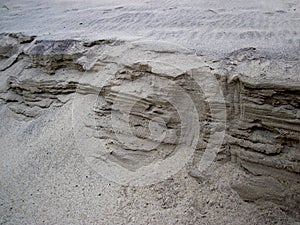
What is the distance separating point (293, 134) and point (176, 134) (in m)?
0.68

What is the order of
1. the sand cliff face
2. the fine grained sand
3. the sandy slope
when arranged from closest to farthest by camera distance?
the sand cliff face → the fine grained sand → the sandy slope

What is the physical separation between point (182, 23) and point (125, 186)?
1458 millimetres

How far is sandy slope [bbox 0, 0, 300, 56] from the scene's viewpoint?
6.87 ft

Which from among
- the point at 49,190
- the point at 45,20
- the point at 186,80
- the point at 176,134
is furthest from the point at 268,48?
the point at 45,20

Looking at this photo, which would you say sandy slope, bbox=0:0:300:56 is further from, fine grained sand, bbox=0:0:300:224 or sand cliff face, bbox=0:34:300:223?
sand cliff face, bbox=0:34:300:223

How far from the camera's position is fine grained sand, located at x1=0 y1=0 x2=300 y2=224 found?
1756mm

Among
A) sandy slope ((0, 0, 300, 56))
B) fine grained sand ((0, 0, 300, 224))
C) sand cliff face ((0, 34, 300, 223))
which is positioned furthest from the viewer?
sandy slope ((0, 0, 300, 56))

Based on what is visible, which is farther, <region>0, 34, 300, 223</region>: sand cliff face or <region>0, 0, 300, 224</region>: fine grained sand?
<region>0, 0, 300, 224</region>: fine grained sand

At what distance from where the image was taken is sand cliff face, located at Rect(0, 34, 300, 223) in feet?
5.22

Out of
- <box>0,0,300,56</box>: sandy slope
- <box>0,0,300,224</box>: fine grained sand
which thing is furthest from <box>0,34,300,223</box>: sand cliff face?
<box>0,0,300,56</box>: sandy slope

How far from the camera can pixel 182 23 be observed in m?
2.58

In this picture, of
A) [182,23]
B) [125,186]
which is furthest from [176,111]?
[182,23]

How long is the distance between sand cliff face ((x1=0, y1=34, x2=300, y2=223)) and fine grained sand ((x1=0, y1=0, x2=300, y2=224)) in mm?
32

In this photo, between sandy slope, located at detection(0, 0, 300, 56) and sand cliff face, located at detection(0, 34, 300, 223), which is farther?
sandy slope, located at detection(0, 0, 300, 56)
